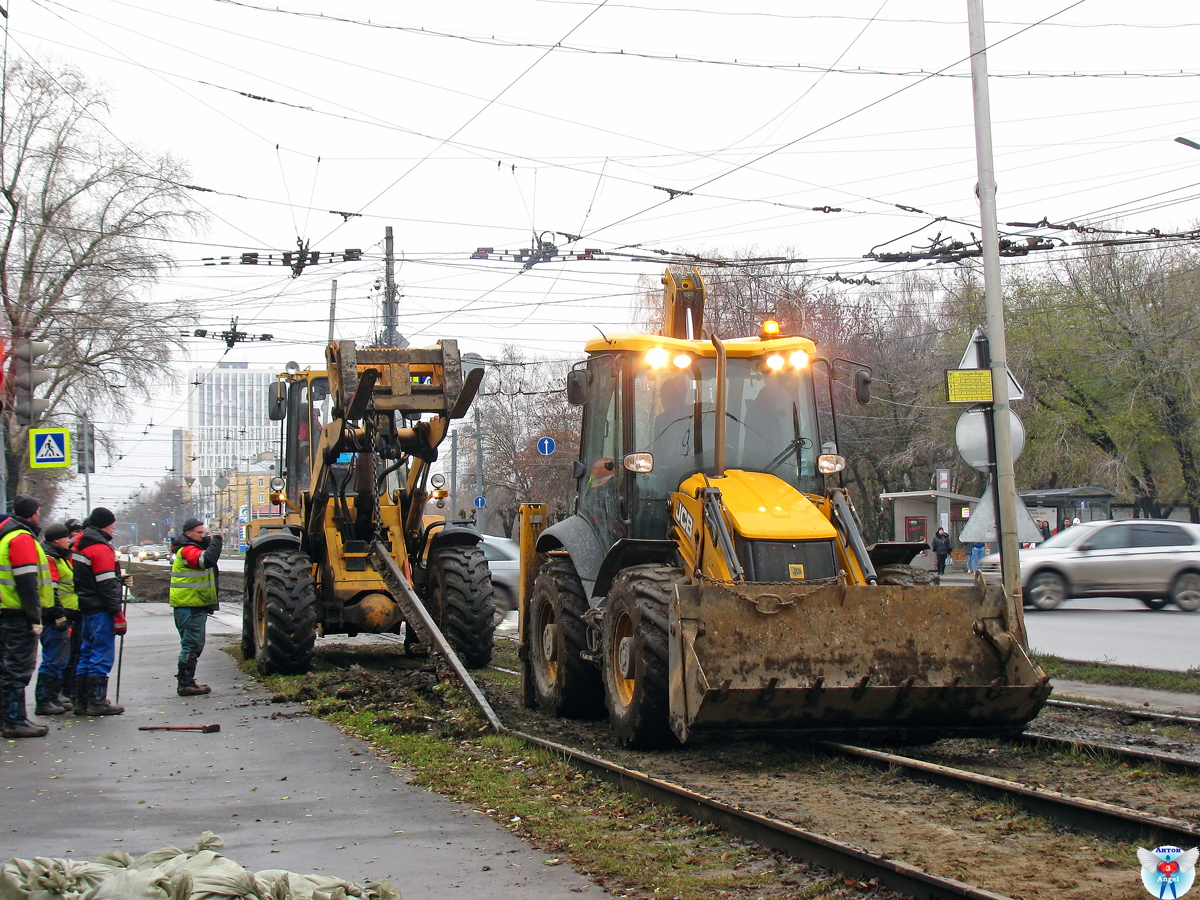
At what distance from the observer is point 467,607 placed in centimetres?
1348

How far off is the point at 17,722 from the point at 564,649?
455 cm

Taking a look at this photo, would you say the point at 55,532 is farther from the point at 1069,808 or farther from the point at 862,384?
the point at 1069,808

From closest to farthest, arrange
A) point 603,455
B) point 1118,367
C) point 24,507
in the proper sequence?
1. point 603,455
2. point 24,507
3. point 1118,367

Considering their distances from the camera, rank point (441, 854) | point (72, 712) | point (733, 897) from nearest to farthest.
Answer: point (733, 897)
point (441, 854)
point (72, 712)

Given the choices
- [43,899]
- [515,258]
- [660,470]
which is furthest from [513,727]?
[515,258]

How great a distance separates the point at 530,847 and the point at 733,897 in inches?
51.2

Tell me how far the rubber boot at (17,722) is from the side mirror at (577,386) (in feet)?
16.6

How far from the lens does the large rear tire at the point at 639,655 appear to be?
7762mm

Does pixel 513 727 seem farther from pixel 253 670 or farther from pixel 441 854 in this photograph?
pixel 253 670

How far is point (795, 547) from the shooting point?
26.6 ft

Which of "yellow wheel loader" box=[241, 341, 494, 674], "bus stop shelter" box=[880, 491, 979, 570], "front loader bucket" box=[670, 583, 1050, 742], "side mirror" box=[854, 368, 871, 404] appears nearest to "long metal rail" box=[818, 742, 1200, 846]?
"front loader bucket" box=[670, 583, 1050, 742]

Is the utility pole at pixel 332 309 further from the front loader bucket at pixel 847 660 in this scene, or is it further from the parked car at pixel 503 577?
the front loader bucket at pixel 847 660

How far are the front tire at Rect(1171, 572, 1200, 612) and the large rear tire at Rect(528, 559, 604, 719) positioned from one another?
50.4 ft

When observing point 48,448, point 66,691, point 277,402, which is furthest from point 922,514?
point 66,691
